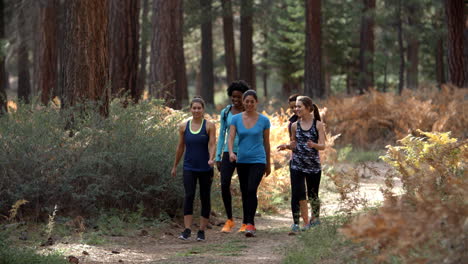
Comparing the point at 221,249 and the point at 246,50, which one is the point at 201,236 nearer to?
the point at 221,249

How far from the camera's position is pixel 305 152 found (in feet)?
30.4

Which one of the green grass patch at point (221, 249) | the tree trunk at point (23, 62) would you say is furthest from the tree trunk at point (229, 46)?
the green grass patch at point (221, 249)

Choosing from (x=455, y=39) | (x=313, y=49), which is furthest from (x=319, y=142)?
(x=313, y=49)

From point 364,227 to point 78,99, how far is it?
7234 mm

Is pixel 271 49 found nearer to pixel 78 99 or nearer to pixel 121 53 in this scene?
pixel 121 53

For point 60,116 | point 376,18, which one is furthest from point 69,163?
point 376,18

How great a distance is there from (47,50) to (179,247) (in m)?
17.6

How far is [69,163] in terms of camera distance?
9625mm

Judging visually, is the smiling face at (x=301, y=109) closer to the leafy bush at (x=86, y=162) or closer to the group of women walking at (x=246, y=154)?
the group of women walking at (x=246, y=154)

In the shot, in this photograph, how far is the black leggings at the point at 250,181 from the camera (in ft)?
30.2

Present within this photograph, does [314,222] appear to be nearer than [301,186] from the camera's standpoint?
Yes

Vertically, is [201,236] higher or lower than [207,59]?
lower

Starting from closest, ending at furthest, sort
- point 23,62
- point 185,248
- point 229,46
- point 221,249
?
point 221,249, point 185,248, point 229,46, point 23,62

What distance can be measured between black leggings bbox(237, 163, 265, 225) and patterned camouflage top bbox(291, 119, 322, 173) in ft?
1.51
